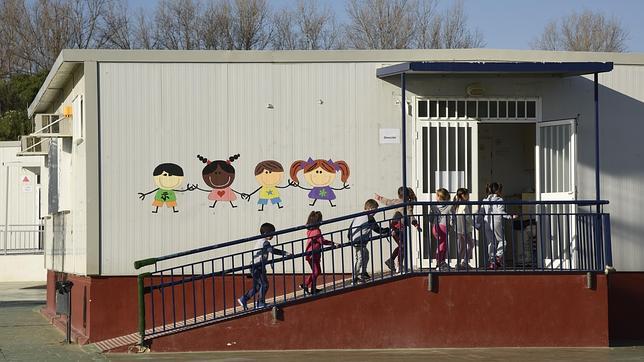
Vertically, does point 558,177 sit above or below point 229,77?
below

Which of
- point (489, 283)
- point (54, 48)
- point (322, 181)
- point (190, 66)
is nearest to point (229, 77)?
point (190, 66)

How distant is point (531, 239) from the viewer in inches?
639

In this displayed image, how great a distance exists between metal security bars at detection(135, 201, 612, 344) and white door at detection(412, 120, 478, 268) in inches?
24.0

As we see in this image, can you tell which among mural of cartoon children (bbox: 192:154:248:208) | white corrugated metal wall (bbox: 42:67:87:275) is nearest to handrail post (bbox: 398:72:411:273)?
mural of cartoon children (bbox: 192:154:248:208)

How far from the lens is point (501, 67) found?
15.6m

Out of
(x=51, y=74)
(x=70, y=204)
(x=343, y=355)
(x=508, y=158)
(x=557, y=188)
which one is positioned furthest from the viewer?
(x=508, y=158)

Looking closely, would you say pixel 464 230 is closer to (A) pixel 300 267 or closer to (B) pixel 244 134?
(A) pixel 300 267

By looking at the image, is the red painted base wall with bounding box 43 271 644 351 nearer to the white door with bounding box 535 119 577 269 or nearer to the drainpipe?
the drainpipe

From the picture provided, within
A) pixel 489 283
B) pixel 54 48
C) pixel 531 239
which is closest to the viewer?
pixel 489 283

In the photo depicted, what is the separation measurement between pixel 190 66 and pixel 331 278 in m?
3.61

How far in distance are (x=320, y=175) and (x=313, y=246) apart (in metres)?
1.37

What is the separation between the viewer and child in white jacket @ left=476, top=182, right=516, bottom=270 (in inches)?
604

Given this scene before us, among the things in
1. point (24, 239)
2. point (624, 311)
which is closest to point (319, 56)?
point (624, 311)

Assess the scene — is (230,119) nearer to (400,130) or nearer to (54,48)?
(400,130)
